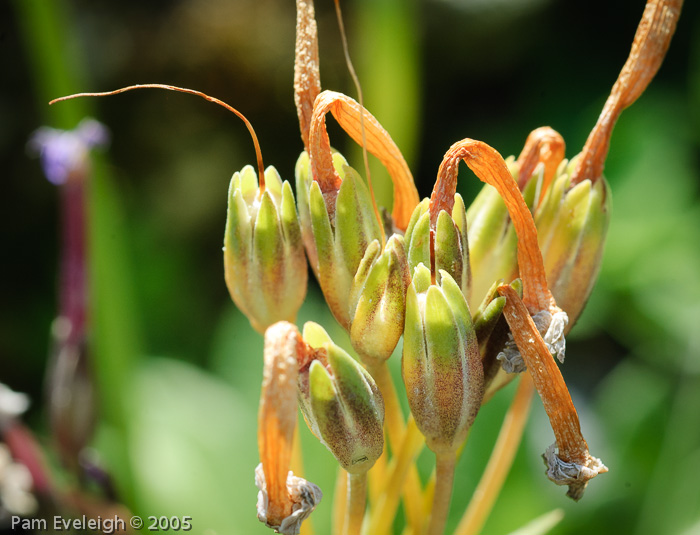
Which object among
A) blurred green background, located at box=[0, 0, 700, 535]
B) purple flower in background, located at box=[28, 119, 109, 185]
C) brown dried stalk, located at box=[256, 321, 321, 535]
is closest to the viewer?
brown dried stalk, located at box=[256, 321, 321, 535]

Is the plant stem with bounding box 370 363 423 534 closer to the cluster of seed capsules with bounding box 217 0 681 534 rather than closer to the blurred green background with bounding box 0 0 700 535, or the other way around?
the cluster of seed capsules with bounding box 217 0 681 534

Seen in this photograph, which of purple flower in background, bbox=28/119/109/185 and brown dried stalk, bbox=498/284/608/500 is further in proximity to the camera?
purple flower in background, bbox=28/119/109/185

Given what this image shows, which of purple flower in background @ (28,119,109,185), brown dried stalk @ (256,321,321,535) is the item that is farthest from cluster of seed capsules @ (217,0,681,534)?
purple flower in background @ (28,119,109,185)

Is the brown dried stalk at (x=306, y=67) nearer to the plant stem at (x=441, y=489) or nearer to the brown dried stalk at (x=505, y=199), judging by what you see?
the brown dried stalk at (x=505, y=199)

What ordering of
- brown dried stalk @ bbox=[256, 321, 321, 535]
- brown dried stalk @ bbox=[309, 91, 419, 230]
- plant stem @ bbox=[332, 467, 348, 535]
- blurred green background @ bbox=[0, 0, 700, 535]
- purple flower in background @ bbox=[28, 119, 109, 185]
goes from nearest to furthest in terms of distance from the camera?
brown dried stalk @ bbox=[256, 321, 321, 535], brown dried stalk @ bbox=[309, 91, 419, 230], plant stem @ bbox=[332, 467, 348, 535], purple flower in background @ bbox=[28, 119, 109, 185], blurred green background @ bbox=[0, 0, 700, 535]

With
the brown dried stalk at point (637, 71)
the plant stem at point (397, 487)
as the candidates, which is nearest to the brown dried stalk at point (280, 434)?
the plant stem at point (397, 487)

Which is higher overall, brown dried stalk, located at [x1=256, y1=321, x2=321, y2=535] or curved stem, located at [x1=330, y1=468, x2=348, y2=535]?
brown dried stalk, located at [x1=256, y1=321, x2=321, y2=535]

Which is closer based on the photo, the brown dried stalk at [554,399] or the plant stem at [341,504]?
the brown dried stalk at [554,399]
